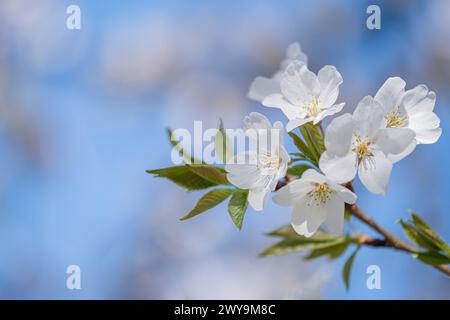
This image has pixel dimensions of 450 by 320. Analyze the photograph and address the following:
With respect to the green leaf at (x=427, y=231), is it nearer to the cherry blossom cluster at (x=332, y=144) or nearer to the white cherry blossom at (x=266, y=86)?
the cherry blossom cluster at (x=332, y=144)

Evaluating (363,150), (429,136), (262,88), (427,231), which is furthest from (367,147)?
(262,88)

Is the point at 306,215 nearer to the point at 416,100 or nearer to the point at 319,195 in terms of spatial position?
the point at 319,195

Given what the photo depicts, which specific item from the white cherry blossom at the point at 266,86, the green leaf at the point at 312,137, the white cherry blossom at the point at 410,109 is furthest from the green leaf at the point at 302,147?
the white cherry blossom at the point at 266,86

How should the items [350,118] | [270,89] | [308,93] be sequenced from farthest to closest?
[270,89] → [308,93] → [350,118]
